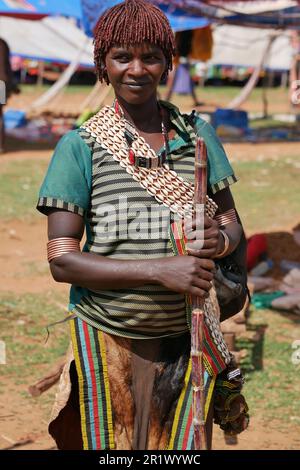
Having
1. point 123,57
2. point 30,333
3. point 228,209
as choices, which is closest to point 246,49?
point 30,333

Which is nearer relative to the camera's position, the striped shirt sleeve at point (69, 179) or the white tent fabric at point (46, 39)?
the striped shirt sleeve at point (69, 179)

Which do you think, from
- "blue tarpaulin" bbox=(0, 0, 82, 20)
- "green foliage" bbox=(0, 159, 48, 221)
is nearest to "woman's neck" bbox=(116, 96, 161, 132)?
"green foliage" bbox=(0, 159, 48, 221)

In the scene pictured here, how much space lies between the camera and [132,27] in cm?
244

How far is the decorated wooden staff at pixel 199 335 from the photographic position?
2.36 meters

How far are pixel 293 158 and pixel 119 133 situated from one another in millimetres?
11450

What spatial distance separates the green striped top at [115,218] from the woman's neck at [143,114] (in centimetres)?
16

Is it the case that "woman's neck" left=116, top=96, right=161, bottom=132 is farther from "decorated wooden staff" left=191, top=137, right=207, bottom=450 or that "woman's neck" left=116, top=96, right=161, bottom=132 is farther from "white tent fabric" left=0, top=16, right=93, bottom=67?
"white tent fabric" left=0, top=16, right=93, bottom=67

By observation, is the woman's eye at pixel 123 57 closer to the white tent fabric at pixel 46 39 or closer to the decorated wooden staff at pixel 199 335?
the decorated wooden staff at pixel 199 335

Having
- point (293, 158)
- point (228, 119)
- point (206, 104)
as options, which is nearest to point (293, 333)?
point (293, 158)

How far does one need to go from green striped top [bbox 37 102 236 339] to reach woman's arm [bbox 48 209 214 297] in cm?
4

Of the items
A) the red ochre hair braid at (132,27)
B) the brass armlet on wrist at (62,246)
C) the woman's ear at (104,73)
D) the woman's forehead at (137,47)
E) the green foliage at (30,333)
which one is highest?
the red ochre hair braid at (132,27)

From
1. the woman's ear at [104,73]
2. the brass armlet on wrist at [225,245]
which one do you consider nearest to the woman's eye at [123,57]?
the woman's ear at [104,73]

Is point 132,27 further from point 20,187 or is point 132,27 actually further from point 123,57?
point 20,187

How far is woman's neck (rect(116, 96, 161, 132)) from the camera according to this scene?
2.56 meters
